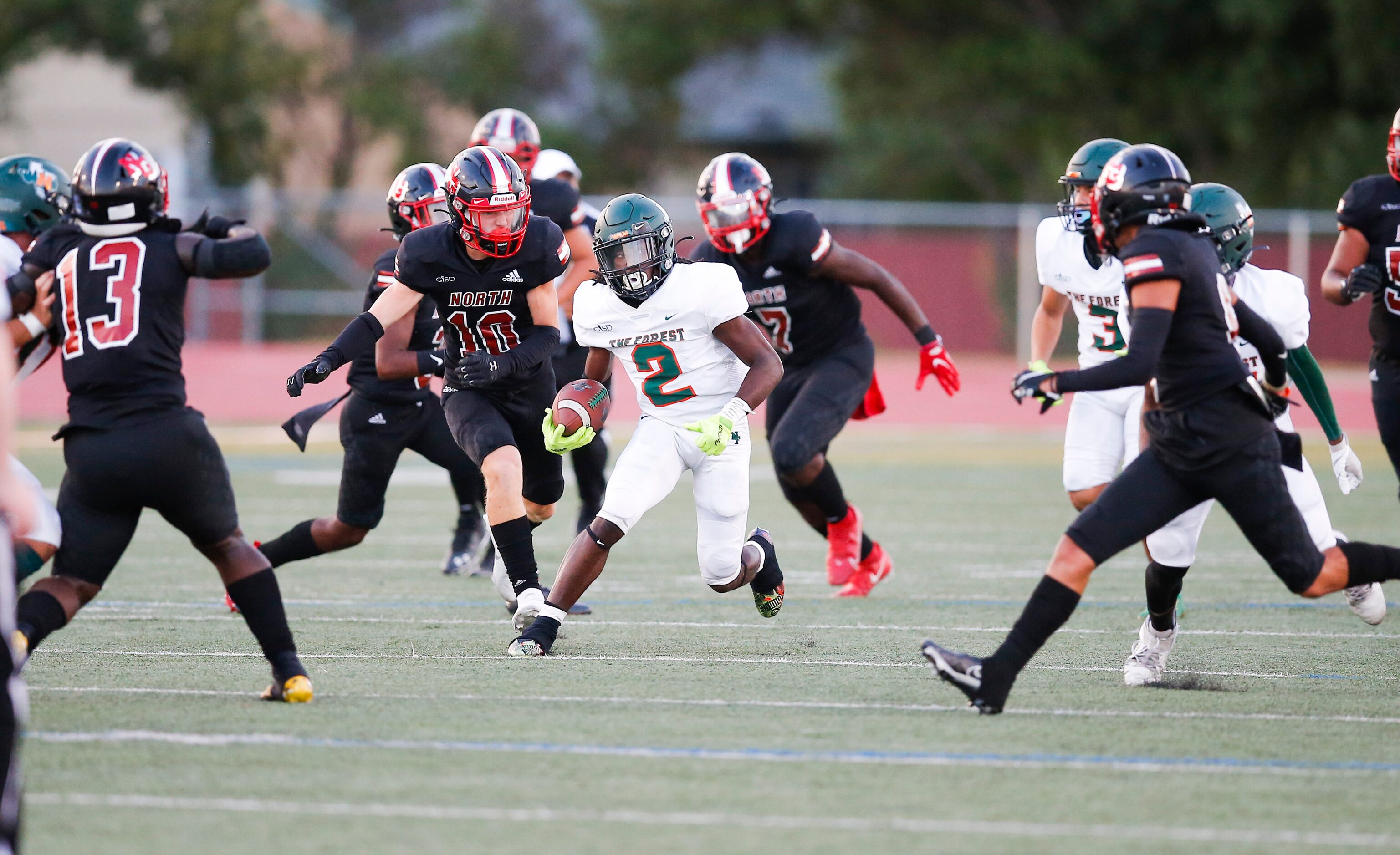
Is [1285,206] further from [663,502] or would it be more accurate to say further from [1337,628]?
[1337,628]

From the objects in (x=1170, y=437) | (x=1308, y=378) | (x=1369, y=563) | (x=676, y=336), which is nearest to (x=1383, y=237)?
(x=1308, y=378)

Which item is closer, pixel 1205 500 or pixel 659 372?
pixel 1205 500

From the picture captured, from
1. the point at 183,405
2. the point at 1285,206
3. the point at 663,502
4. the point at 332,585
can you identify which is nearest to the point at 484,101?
the point at 1285,206

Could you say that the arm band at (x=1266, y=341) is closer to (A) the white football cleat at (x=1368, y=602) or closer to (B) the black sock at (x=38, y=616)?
(A) the white football cleat at (x=1368, y=602)

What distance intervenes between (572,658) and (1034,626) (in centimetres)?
181

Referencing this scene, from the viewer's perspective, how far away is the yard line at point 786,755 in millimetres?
4469

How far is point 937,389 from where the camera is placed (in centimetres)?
2111

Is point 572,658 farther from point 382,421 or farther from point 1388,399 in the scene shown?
point 1388,399

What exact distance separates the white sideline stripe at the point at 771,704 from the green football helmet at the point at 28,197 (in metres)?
1.53

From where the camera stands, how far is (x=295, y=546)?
734 cm

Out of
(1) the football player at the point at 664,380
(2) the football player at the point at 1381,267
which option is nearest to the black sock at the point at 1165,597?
(1) the football player at the point at 664,380

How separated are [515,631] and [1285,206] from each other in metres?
21.2

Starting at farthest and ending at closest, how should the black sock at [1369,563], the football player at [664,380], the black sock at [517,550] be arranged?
the black sock at [517,550], the football player at [664,380], the black sock at [1369,563]

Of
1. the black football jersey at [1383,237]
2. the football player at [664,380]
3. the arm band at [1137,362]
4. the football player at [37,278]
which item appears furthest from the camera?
the black football jersey at [1383,237]
